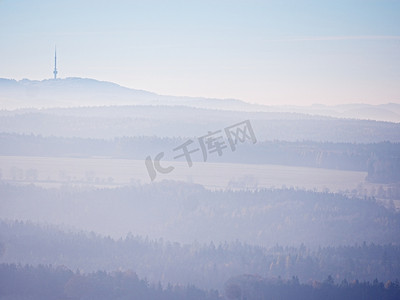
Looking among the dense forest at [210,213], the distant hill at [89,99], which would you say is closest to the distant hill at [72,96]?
the distant hill at [89,99]

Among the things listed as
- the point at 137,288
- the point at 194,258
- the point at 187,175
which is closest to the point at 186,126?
the point at 187,175

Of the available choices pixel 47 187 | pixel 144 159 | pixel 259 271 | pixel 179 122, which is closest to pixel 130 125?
pixel 179 122

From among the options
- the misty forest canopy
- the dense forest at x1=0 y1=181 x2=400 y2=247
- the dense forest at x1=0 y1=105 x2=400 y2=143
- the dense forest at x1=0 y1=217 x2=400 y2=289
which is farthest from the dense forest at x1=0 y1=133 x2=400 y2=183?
the dense forest at x1=0 y1=217 x2=400 y2=289

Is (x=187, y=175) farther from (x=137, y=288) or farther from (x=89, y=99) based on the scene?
(x=89, y=99)

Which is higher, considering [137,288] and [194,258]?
[194,258]

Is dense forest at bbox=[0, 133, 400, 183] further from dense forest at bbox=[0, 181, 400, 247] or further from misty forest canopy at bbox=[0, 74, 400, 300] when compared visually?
dense forest at bbox=[0, 181, 400, 247]

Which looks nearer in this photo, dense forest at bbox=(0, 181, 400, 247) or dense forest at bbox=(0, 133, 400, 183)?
dense forest at bbox=(0, 181, 400, 247)

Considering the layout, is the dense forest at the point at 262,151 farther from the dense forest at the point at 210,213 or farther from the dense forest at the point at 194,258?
the dense forest at the point at 194,258

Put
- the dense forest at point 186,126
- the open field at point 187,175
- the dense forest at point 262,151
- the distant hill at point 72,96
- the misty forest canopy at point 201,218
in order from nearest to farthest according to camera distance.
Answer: the misty forest canopy at point 201,218
the open field at point 187,175
the dense forest at point 262,151
the dense forest at point 186,126
the distant hill at point 72,96
